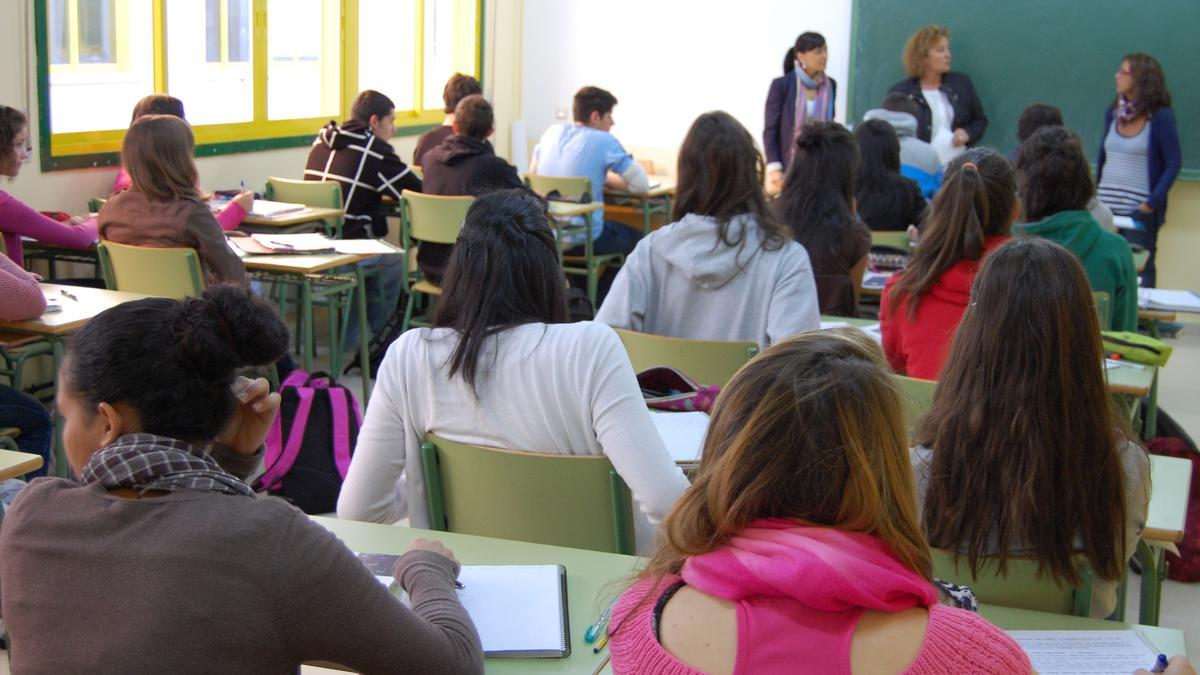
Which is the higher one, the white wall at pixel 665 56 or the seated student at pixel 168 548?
the white wall at pixel 665 56

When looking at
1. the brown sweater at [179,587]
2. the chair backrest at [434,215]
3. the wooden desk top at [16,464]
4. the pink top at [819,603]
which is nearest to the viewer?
the pink top at [819,603]

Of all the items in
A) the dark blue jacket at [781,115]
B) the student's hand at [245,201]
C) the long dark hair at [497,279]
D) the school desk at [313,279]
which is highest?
the dark blue jacket at [781,115]

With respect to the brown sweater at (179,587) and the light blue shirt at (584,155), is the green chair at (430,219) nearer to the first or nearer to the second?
the light blue shirt at (584,155)

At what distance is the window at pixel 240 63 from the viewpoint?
5.41 m

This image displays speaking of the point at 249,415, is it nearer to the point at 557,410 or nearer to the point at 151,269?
the point at 557,410

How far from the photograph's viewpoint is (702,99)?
28.7 feet

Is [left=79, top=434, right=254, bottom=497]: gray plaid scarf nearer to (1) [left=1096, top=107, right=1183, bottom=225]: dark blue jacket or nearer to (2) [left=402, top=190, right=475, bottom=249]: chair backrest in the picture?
(2) [left=402, top=190, right=475, bottom=249]: chair backrest

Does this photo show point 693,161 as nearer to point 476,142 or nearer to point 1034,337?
point 1034,337

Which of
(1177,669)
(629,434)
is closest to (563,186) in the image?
(629,434)

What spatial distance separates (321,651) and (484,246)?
37.2 inches

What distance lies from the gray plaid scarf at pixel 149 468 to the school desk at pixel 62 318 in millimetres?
1985

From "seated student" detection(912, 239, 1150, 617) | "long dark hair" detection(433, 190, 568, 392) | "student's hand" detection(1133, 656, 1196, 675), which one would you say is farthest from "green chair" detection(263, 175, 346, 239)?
"student's hand" detection(1133, 656, 1196, 675)

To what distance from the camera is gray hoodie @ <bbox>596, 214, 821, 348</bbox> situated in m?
3.21

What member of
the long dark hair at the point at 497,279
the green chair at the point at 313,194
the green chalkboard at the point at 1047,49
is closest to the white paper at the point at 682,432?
the long dark hair at the point at 497,279
